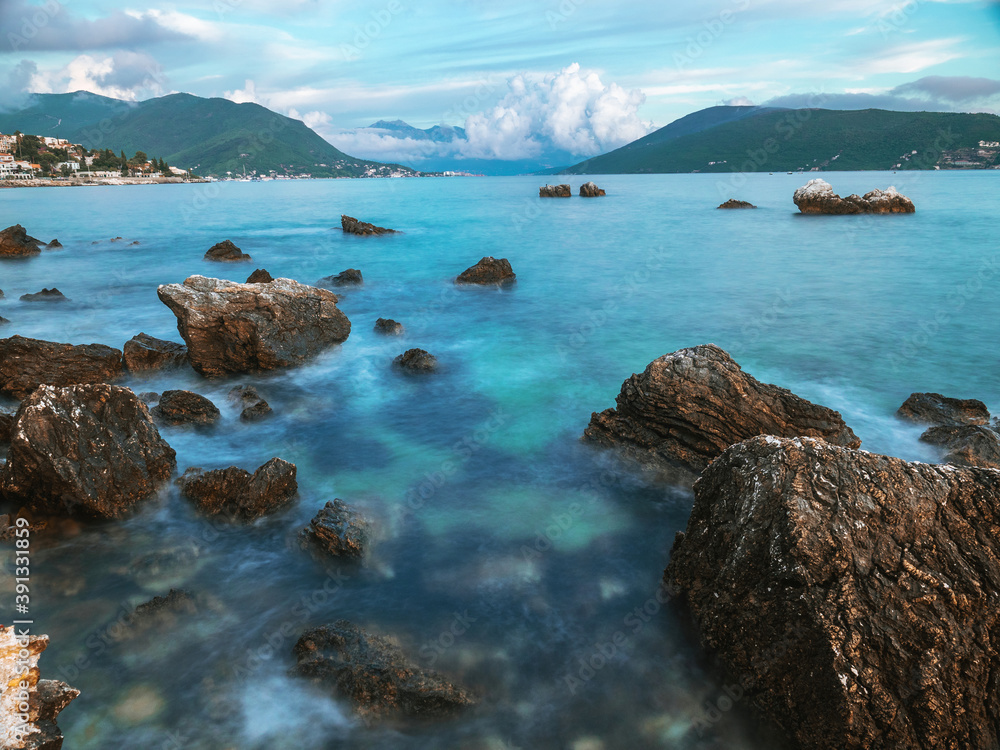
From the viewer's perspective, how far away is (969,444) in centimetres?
1294

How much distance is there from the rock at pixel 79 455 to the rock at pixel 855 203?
78727 mm

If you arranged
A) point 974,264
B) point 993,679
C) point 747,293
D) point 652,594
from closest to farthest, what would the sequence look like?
point 993,679 < point 652,594 < point 747,293 < point 974,264

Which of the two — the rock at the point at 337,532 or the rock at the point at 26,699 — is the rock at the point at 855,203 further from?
the rock at the point at 26,699

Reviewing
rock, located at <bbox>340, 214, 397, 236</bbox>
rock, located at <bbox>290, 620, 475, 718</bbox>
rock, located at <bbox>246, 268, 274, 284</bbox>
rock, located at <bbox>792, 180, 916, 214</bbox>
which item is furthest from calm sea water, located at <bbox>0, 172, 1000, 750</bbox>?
rock, located at <bbox>792, 180, 916, 214</bbox>

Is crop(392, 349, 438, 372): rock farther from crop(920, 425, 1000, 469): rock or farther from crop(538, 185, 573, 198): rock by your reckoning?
crop(538, 185, 573, 198): rock

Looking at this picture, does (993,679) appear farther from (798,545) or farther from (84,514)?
(84,514)

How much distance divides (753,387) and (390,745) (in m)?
10.5

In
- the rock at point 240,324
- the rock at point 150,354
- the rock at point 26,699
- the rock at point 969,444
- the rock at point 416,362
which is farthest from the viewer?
the rock at point 416,362

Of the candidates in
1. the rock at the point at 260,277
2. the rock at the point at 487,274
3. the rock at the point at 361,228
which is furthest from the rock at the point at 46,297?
the rock at the point at 361,228

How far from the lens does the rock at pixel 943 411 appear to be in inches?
588

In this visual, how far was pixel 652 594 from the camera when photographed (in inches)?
372

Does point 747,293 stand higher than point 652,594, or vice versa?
point 747,293

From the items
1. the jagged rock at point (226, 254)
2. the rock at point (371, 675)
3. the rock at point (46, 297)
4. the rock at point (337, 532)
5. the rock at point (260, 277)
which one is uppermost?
the jagged rock at point (226, 254)

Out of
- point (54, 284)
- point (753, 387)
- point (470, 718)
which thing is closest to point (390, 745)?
point (470, 718)
